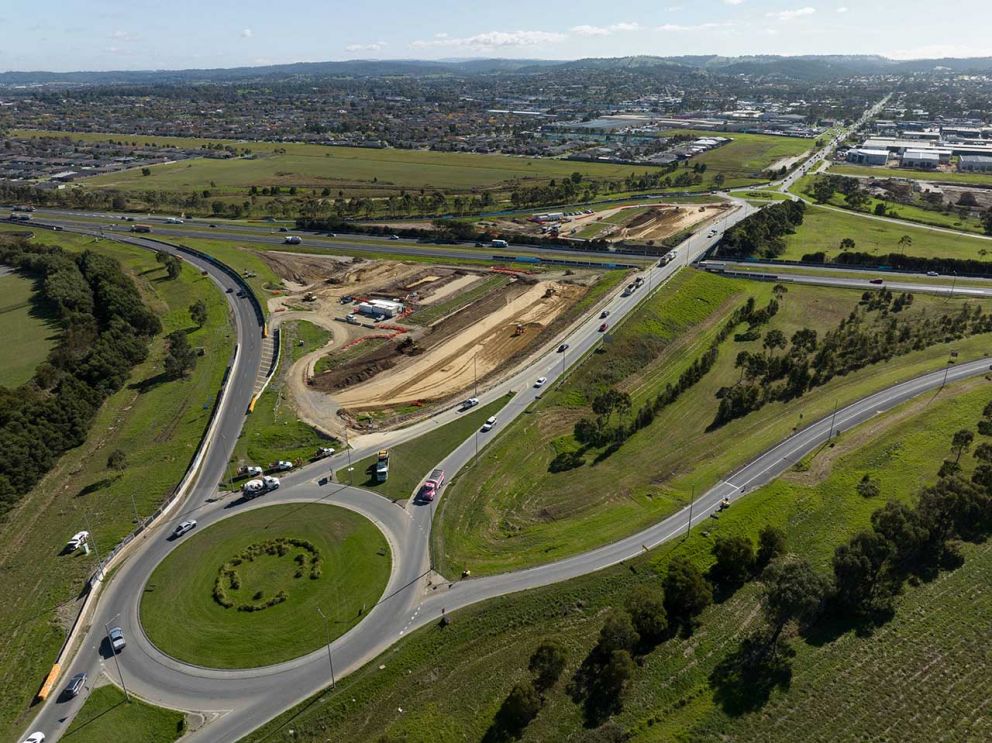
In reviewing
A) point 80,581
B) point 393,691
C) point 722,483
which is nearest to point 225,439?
point 80,581

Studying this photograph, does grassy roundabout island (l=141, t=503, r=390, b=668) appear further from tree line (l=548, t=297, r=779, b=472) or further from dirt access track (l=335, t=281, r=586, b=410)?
tree line (l=548, t=297, r=779, b=472)

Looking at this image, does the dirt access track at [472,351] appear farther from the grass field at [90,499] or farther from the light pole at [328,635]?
the light pole at [328,635]

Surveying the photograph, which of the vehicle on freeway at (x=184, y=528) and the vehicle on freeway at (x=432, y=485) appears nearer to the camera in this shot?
the vehicle on freeway at (x=184, y=528)

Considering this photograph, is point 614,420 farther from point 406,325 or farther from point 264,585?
point 264,585

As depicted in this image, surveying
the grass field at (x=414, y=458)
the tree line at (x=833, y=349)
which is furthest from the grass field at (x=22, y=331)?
the tree line at (x=833, y=349)

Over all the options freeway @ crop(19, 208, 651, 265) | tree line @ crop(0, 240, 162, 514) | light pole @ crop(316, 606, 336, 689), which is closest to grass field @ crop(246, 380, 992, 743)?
light pole @ crop(316, 606, 336, 689)

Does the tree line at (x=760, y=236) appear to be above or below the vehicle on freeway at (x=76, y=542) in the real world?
above

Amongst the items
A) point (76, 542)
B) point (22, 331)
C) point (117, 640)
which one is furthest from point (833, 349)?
point (22, 331)
